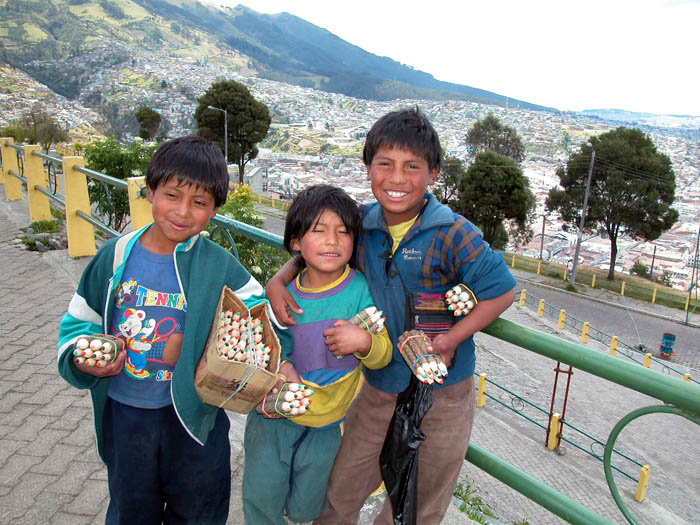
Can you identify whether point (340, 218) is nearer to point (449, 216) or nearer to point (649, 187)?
point (449, 216)

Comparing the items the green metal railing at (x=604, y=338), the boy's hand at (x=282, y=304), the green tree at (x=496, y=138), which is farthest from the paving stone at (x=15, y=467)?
the green tree at (x=496, y=138)

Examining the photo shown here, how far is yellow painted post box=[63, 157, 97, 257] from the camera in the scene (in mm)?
5164

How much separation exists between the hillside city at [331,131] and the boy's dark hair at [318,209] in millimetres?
18813

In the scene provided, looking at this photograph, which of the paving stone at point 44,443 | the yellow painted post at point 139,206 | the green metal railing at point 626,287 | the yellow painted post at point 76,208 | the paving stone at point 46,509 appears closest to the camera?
the paving stone at point 46,509

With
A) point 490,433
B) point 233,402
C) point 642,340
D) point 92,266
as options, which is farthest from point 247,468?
point 642,340

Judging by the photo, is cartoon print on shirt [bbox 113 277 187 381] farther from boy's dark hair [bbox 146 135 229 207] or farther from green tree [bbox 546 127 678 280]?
green tree [bbox 546 127 678 280]

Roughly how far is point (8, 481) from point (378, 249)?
6.83 ft

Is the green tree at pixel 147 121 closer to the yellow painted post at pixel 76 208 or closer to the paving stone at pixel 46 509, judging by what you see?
the yellow painted post at pixel 76 208

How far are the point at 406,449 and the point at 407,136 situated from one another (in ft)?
3.53

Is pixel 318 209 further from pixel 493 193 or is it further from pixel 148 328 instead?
pixel 493 193

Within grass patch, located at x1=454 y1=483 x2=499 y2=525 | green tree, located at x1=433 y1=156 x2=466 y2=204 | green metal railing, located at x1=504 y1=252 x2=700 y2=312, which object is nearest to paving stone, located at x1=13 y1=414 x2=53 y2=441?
grass patch, located at x1=454 y1=483 x2=499 y2=525

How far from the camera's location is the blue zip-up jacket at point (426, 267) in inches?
58.9

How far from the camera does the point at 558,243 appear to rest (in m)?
43.3

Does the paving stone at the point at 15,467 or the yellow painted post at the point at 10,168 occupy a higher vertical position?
the yellow painted post at the point at 10,168
